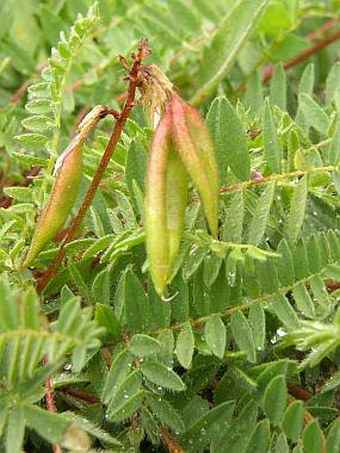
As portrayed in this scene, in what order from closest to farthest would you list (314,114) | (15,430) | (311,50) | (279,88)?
1. (15,430)
2. (314,114)
3. (279,88)
4. (311,50)

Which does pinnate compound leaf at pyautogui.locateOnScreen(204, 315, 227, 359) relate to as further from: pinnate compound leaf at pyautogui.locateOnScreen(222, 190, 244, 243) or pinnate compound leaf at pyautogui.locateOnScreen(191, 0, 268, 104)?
pinnate compound leaf at pyautogui.locateOnScreen(191, 0, 268, 104)

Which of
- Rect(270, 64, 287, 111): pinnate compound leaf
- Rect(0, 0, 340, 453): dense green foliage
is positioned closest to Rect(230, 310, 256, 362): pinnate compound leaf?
Rect(0, 0, 340, 453): dense green foliage

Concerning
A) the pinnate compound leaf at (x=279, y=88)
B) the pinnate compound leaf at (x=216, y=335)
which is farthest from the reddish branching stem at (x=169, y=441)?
the pinnate compound leaf at (x=279, y=88)

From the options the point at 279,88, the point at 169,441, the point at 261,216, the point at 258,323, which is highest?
the point at 279,88

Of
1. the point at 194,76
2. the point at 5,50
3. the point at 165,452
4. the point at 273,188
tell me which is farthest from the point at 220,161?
the point at 5,50

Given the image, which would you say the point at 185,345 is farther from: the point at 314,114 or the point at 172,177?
the point at 314,114

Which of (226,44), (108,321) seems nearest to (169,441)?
(108,321)
